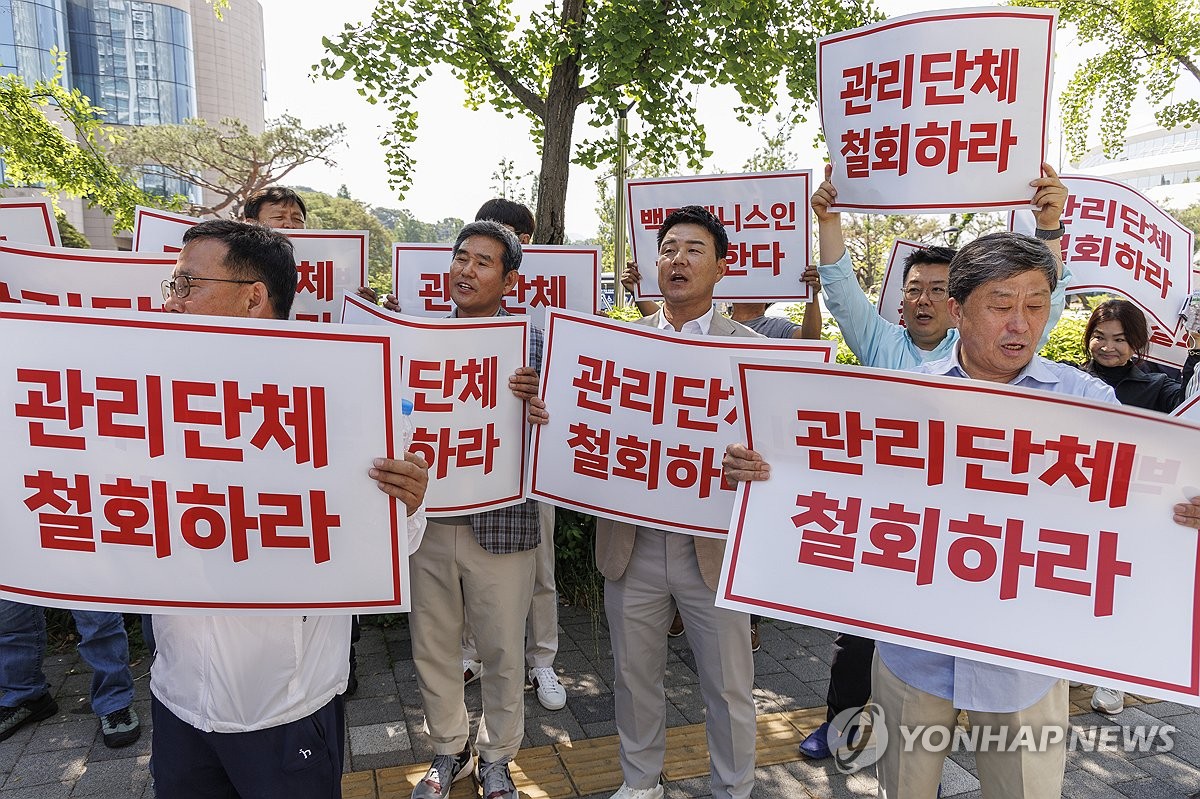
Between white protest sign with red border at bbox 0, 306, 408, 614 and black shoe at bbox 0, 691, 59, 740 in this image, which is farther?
black shoe at bbox 0, 691, 59, 740

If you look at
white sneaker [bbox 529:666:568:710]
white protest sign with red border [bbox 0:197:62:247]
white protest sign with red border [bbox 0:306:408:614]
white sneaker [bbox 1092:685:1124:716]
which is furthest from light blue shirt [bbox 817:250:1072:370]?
white protest sign with red border [bbox 0:197:62:247]

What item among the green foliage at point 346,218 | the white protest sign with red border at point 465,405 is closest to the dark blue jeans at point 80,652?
the white protest sign with red border at point 465,405

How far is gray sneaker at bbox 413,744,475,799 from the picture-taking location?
302cm

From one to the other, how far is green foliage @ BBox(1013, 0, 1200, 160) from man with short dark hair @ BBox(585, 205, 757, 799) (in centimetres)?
1290

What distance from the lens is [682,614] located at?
2994mm

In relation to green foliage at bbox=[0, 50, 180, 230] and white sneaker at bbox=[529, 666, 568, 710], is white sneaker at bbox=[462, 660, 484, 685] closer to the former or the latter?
white sneaker at bbox=[529, 666, 568, 710]

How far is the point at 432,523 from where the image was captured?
9.94ft

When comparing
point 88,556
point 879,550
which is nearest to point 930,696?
point 879,550

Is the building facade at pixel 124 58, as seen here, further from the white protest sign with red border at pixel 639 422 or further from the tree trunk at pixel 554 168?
the white protest sign with red border at pixel 639 422

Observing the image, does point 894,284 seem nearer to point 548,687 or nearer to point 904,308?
point 904,308

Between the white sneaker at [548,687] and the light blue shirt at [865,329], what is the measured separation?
2.18 m

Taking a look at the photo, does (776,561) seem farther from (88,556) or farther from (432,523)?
(88,556)

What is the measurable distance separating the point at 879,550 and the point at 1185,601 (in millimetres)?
710

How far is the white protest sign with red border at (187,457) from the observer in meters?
1.86
